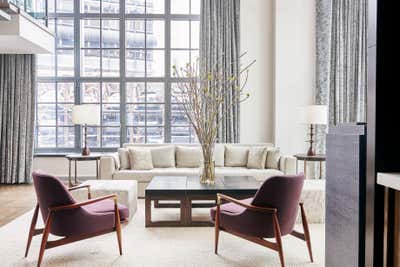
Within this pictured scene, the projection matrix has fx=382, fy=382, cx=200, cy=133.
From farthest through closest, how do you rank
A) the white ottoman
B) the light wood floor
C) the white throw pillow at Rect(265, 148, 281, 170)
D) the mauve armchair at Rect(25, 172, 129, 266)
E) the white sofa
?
1. the white throw pillow at Rect(265, 148, 281, 170)
2. the white sofa
3. the light wood floor
4. the white ottoman
5. the mauve armchair at Rect(25, 172, 129, 266)

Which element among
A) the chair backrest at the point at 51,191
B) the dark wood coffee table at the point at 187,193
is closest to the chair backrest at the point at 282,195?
the dark wood coffee table at the point at 187,193

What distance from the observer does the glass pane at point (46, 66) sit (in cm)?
748

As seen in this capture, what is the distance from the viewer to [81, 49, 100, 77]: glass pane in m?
7.54

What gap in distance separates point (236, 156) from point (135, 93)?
2.60m

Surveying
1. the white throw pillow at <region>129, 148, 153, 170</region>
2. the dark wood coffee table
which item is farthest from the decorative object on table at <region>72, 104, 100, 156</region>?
the dark wood coffee table

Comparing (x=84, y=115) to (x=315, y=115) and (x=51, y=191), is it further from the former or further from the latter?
(x=315, y=115)

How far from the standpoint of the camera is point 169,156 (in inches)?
245

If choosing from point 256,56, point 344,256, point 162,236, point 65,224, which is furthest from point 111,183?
point 256,56

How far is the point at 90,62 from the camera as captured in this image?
24.8ft

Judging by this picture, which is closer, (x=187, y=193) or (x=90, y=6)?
(x=187, y=193)

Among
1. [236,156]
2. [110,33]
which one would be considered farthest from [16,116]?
[236,156]

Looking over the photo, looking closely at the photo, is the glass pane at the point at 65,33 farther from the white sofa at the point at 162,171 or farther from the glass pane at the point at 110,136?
the white sofa at the point at 162,171

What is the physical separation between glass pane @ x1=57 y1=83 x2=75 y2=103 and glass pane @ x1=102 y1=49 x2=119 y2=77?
714 mm

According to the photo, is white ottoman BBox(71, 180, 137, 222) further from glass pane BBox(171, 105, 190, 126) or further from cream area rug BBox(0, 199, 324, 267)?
glass pane BBox(171, 105, 190, 126)
